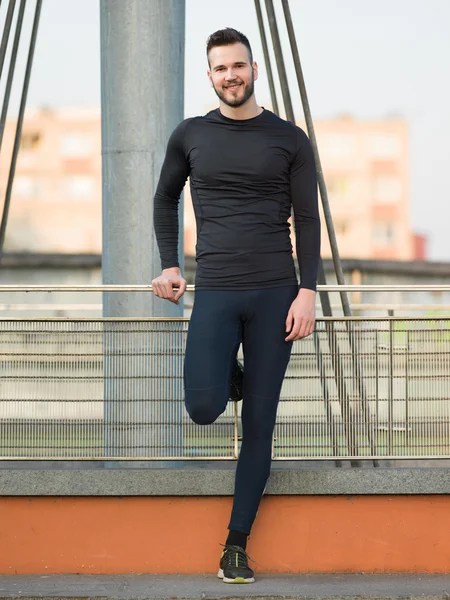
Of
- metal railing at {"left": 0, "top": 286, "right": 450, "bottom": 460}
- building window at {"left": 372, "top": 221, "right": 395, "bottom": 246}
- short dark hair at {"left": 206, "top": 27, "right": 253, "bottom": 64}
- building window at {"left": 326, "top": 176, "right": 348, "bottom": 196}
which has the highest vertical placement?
building window at {"left": 326, "top": 176, "right": 348, "bottom": 196}

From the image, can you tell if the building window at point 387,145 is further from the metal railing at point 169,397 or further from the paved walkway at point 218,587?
the paved walkway at point 218,587

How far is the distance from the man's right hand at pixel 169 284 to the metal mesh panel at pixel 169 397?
1.88 feet

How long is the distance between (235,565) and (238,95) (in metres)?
1.69

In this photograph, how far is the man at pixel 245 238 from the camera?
4.07 metres

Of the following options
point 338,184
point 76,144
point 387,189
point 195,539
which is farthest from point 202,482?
point 387,189

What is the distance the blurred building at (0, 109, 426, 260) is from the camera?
233 ft

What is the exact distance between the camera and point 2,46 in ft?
23.6

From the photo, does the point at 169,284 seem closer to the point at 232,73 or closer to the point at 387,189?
the point at 232,73

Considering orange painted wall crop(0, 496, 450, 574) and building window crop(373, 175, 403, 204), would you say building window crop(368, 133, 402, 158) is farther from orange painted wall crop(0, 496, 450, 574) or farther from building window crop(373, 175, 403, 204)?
orange painted wall crop(0, 496, 450, 574)

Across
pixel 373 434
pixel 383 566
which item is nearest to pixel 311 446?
pixel 373 434

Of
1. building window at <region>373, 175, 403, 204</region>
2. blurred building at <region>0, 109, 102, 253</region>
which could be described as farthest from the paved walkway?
building window at <region>373, 175, 403, 204</region>

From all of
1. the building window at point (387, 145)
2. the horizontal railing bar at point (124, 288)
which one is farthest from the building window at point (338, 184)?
the horizontal railing bar at point (124, 288)

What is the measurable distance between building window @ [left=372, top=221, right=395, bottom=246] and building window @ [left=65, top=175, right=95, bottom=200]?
1805cm

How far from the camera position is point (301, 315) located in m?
4.12
